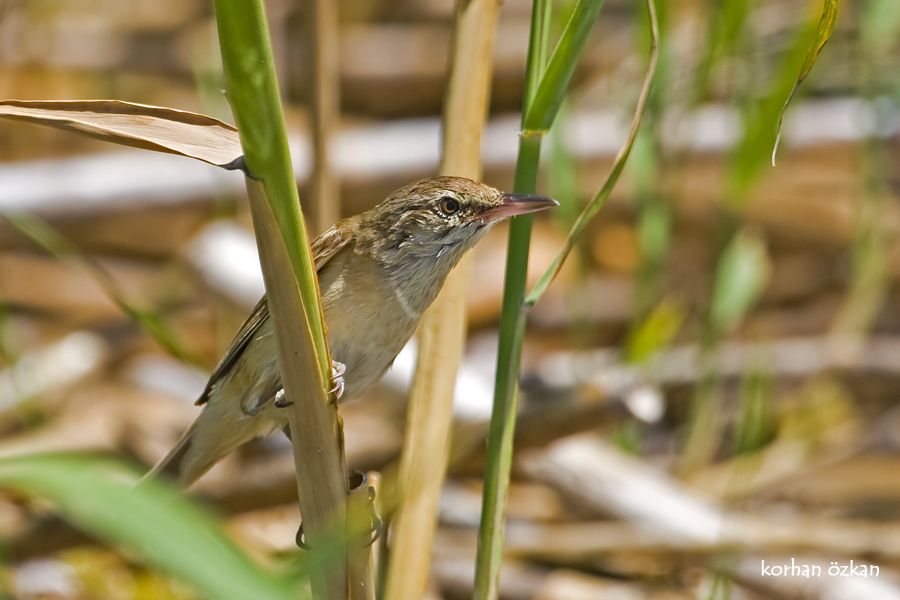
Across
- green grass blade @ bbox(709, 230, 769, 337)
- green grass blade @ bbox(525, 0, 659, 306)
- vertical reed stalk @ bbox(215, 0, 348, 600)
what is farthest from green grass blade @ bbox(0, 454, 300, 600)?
green grass blade @ bbox(709, 230, 769, 337)

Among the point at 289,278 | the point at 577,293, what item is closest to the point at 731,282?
the point at 577,293

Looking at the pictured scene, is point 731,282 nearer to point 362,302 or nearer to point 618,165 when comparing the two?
point 362,302

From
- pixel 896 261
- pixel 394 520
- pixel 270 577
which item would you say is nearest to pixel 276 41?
pixel 896 261

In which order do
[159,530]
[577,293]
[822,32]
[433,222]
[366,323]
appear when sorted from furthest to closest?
[577,293] < [433,222] < [366,323] < [822,32] < [159,530]

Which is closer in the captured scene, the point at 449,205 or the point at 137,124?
the point at 137,124

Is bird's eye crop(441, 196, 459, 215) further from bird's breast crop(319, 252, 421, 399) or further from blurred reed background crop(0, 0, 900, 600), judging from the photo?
blurred reed background crop(0, 0, 900, 600)

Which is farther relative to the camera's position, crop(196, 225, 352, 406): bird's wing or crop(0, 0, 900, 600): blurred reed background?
crop(0, 0, 900, 600): blurred reed background

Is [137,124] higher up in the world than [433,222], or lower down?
lower down

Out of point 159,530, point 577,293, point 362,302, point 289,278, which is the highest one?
point 577,293
